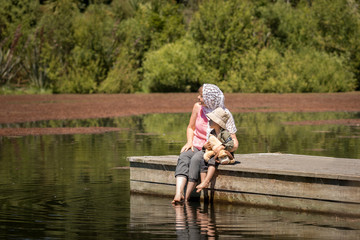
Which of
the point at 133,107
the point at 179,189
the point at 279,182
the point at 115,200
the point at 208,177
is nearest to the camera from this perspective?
the point at 279,182

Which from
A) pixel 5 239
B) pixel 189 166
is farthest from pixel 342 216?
pixel 5 239

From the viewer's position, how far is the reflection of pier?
8094 millimetres

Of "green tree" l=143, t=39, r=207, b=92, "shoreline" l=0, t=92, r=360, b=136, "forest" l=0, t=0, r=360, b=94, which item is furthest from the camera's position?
"green tree" l=143, t=39, r=207, b=92

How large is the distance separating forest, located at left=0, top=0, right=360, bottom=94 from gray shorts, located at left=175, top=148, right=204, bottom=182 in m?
37.1

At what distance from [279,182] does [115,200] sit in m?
2.22

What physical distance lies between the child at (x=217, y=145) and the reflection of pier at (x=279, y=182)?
0.45 feet

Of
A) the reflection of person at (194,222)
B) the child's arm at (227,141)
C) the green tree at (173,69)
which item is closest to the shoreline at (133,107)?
the green tree at (173,69)

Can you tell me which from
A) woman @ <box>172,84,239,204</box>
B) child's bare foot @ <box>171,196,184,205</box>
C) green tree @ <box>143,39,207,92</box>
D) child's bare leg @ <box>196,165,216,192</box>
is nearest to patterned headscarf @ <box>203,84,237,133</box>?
woman @ <box>172,84,239,204</box>

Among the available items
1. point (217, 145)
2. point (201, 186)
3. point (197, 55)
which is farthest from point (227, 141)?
point (197, 55)

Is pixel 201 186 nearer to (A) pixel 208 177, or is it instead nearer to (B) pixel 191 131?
(A) pixel 208 177

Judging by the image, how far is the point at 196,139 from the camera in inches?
387

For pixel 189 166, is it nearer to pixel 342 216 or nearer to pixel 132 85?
pixel 342 216

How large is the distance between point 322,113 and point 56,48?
27.0m

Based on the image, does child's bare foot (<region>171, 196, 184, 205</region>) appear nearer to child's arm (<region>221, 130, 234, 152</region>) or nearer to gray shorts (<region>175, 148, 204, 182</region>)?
gray shorts (<region>175, 148, 204, 182</region>)
